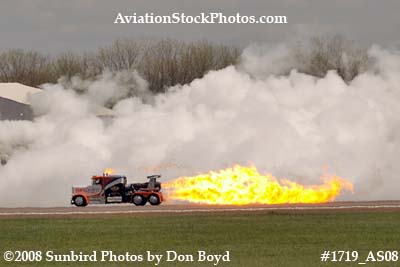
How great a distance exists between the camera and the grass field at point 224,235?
3466 cm

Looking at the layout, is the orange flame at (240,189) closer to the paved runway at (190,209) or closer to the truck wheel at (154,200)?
the truck wheel at (154,200)

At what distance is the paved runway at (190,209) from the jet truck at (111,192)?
3.01 ft

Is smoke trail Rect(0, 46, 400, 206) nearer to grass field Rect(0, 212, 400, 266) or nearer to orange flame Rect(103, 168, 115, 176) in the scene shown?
orange flame Rect(103, 168, 115, 176)

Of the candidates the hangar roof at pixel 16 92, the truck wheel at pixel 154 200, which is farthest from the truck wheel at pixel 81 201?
the hangar roof at pixel 16 92

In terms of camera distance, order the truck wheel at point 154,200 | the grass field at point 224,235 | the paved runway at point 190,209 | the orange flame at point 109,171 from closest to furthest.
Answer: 1. the grass field at point 224,235
2. the paved runway at point 190,209
3. the truck wheel at point 154,200
4. the orange flame at point 109,171

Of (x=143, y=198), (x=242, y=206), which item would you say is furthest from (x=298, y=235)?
(x=143, y=198)

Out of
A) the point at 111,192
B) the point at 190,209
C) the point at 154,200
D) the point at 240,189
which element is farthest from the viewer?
the point at 111,192

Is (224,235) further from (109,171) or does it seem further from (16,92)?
(16,92)

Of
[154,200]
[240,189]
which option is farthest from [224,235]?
[154,200]

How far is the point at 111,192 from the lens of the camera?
188ft

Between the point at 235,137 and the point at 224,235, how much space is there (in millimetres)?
20867

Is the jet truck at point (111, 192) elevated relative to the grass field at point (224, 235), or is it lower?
elevated

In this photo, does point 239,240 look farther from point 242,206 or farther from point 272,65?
point 272,65

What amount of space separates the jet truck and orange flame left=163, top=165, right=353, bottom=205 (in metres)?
1.22
